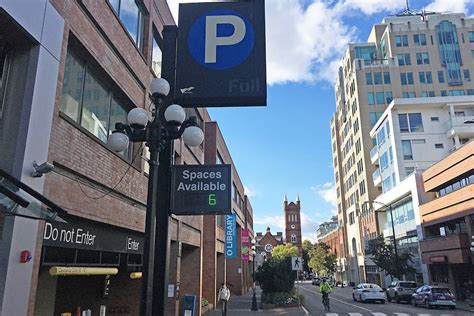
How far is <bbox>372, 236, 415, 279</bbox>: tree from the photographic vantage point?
129 ft

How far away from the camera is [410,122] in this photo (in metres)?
50.9

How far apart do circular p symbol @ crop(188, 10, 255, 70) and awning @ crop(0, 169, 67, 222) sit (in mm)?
3281

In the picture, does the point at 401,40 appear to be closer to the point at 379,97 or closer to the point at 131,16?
the point at 379,97

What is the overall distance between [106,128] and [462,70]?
67.8 metres

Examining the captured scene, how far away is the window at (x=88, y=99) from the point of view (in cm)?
862

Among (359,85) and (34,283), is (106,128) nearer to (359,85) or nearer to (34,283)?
(34,283)

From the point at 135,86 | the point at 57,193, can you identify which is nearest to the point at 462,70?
the point at 135,86

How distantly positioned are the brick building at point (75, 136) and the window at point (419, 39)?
2427 inches

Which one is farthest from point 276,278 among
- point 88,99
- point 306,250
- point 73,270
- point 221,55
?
point 306,250

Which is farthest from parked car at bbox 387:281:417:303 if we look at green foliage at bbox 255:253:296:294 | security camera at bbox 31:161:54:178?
security camera at bbox 31:161:54:178

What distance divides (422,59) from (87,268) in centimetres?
6856

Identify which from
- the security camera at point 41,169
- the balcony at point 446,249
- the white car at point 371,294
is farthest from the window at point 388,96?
the security camera at point 41,169

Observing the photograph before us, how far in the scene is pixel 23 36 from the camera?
664 cm

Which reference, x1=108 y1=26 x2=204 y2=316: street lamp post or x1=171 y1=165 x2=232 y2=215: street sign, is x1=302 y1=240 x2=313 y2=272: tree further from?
x1=108 y1=26 x2=204 y2=316: street lamp post
